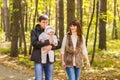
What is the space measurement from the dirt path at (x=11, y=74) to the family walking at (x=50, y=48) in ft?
16.9

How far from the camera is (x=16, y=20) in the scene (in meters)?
17.1

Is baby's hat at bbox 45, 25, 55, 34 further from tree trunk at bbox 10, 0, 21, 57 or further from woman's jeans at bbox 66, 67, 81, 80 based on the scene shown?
tree trunk at bbox 10, 0, 21, 57

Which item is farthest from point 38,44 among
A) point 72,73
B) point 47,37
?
point 72,73

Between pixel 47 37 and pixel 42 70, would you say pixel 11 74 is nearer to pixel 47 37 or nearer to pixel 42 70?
pixel 42 70

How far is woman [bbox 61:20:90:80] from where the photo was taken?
727 centimetres

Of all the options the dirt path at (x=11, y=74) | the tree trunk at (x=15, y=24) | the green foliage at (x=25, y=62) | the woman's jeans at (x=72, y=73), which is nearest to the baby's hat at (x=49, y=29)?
the woman's jeans at (x=72, y=73)

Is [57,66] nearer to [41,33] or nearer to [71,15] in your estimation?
[71,15]

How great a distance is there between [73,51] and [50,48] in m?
0.67

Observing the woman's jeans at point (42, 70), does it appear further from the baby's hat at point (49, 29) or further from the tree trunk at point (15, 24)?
the tree trunk at point (15, 24)

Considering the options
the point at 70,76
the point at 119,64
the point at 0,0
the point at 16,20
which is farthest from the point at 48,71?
the point at 0,0

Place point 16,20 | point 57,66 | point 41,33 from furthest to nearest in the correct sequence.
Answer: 1. point 16,20
2. point 57,66
3. point 41,33

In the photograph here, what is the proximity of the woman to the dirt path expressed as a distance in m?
5.11

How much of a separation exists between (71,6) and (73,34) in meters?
5.71

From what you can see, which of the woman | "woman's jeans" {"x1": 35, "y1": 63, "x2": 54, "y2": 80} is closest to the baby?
"woman's jeans" {"x1": 35, "y1": 63, "x2": 54, "y2": 80}
